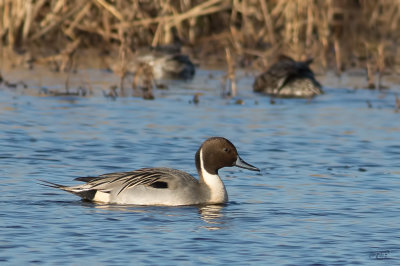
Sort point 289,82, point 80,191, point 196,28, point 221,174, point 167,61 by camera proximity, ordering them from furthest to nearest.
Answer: point 196,28
point 167,61
point 289,82
point 221,174
point 80,191

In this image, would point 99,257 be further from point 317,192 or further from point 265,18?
point 265,18

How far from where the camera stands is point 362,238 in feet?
26.2

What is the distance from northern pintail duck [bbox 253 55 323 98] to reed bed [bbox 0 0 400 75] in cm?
192

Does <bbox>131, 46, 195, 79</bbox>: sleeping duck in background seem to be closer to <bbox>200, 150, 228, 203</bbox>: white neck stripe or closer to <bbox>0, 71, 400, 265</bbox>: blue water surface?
<bbox>0, 71, 400, 265</bbox>: blue water surface

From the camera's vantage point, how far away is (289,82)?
762 inches

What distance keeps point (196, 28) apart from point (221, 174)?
15075 millimetres

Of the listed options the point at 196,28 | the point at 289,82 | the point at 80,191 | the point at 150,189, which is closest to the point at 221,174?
the point at 150,189

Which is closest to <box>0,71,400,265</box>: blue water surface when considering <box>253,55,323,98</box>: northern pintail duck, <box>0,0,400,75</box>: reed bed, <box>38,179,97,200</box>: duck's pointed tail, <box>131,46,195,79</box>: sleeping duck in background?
<box>38,179,97,200</box>: duck's pointed tail

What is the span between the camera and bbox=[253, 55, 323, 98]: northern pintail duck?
62.1ft

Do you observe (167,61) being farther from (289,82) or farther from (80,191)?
(80,191)

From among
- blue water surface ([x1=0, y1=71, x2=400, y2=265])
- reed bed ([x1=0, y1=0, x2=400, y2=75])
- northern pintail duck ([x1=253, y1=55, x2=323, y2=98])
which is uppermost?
reed bed ([x1=0, y1=0, x2=400, y2=75])

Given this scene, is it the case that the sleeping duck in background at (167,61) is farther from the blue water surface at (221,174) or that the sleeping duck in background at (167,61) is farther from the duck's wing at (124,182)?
the duck's wing at (124,182)

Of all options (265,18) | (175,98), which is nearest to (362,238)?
(175,98)

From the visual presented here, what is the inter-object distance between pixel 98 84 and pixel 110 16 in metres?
4.83
